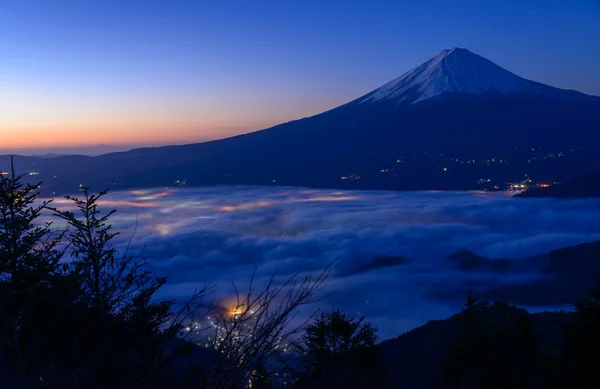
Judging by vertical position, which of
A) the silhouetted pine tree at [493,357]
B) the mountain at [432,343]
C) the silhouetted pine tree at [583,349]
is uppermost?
the silhouetted pine tree at [583,349]

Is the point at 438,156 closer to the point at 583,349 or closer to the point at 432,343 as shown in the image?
the point at 432,343

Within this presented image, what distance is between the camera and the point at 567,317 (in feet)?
103

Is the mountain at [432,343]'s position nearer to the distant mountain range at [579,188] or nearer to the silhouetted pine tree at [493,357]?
the silhouetted pine tree at [493,357]

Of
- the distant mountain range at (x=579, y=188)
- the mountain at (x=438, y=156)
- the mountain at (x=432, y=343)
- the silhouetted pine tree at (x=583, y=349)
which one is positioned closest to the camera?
the silhouetted pine tree at (x=583, y=349)

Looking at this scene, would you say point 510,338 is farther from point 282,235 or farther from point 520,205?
point 520,205

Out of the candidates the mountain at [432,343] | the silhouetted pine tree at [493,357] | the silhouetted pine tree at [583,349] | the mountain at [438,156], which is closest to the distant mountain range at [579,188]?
the mountain at [438,156]

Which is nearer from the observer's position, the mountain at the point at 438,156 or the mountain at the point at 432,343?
the mountain at the point at 432,343

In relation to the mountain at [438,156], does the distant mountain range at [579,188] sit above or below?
below

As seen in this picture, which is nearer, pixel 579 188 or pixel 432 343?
pixel 432 343

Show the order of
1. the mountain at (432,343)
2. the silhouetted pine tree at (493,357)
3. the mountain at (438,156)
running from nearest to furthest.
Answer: the silhouetted pine tree at (493,357), the mountain at (432,343), the mountain at (438,156)

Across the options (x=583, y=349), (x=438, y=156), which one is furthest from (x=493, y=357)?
(x=438, y=156)

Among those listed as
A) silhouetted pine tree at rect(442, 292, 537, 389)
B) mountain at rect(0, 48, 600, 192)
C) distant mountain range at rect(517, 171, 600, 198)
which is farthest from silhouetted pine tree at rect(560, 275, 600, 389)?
mountain at rect(0, 48, 600, 192)

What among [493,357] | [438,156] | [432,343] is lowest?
[432,343]

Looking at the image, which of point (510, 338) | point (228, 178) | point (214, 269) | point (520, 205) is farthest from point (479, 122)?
point (510, 338)
